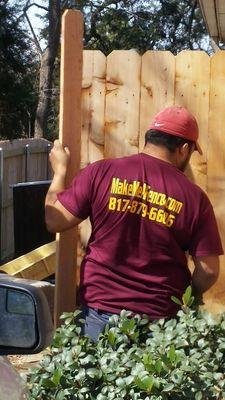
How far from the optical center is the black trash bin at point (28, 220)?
26.8 feet

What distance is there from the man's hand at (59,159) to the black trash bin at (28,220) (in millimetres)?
4178

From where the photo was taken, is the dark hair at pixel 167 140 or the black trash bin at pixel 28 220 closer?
the dark hair at pixel 167 140

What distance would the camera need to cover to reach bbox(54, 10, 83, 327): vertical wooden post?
4.14 meters

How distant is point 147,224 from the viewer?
3.28 m

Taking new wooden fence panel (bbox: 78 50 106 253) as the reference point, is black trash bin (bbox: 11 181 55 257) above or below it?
below

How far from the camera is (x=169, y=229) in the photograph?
3289 mm

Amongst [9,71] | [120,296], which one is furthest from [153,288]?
[9,71]

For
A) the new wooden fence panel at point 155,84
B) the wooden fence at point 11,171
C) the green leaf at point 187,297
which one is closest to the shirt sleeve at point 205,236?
the green leaf at point 187,297

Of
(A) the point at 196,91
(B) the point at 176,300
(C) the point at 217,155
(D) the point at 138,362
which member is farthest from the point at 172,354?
(A) the point at 196,91

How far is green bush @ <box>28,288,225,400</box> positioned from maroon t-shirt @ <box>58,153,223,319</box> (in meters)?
0.22

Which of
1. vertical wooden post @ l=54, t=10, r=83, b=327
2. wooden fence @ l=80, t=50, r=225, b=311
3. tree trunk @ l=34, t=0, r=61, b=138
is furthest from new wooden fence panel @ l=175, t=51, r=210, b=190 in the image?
tree trunk @ l=34, t=0, r=61, b=138

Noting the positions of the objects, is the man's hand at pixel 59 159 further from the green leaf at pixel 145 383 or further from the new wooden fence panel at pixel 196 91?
the green leaf at pixel 145 383

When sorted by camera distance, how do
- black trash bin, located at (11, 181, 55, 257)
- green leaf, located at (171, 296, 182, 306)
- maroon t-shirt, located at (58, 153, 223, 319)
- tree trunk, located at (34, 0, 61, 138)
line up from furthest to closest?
tree trunk, located at (34, 0, 61, 138)
black trash bin, located at (11, 181, 55, 257)
maroon t-shirt, located at (58, 153, 223, 319)
green leaf, located at (171, 296, 182, 306)

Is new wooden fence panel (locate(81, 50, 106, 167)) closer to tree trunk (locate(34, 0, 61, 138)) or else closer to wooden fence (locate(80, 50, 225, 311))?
wooden fence (locate(80, 50, 225, 311))
